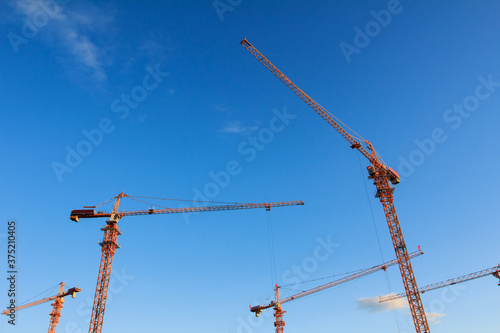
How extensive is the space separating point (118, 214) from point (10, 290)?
104 ft

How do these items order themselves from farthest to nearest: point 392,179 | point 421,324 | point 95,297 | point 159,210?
point 159,210 < point 392,179 < point 95,297 < point 421,324

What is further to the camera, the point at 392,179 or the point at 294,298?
the point at 294,298

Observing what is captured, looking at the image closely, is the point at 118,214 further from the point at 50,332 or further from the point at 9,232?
the point at 9,232

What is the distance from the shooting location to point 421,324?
55062 millimetres

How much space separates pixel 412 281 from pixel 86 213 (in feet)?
196

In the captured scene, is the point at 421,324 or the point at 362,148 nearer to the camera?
the point at 421,324

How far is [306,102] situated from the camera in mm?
65750

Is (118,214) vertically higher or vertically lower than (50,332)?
higher

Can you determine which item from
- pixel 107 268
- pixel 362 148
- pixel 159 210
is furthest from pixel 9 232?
pixel 362 148

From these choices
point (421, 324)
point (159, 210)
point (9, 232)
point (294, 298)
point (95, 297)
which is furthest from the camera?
point (294, 298)

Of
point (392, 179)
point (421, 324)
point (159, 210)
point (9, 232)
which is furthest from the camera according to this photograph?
point (159, 210)

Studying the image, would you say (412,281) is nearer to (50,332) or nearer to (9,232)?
(9,232)

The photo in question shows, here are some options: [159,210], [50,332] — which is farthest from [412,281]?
[50,332]

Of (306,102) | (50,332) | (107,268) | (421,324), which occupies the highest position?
(306,102)
